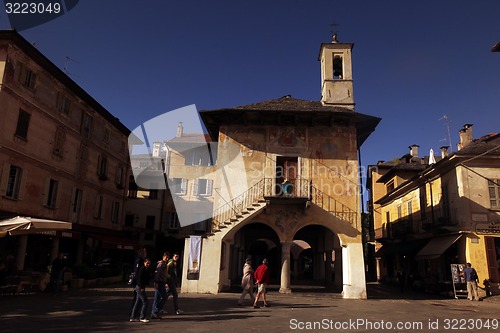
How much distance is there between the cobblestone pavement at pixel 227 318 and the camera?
8.17m

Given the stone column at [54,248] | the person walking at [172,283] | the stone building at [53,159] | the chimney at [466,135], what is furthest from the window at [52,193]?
the chimney at [466,135]

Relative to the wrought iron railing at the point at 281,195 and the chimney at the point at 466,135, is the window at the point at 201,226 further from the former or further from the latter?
the chimney at the point at 466,135

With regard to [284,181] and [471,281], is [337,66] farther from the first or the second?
[471,281]

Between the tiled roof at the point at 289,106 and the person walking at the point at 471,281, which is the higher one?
the tiled roof at the point at 289,106

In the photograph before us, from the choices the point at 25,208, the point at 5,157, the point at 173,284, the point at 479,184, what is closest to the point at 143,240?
the point at 25,208

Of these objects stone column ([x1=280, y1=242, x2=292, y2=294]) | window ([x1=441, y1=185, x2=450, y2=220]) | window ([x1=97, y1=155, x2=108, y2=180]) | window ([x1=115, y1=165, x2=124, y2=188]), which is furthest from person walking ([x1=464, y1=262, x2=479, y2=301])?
window ([x1=115, y1=165, x2=124, y2=188])

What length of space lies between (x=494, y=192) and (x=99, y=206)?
24366mm

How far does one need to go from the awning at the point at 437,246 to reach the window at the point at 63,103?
2234 cm

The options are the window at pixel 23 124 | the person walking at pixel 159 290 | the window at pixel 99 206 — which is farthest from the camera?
the window at pixel 99 206

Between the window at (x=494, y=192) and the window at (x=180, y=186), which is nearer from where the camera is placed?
the window at (x=494, y=192)

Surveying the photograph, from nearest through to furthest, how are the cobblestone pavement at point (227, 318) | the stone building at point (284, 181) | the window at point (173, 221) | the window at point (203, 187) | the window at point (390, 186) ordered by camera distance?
1. the cobblestone pavement at point (227, 318)
2. the stone building at point (284, 181)
3. the window at point (390, 186)
4. the window at point (203, 187)
5. the window at point (173, 221)

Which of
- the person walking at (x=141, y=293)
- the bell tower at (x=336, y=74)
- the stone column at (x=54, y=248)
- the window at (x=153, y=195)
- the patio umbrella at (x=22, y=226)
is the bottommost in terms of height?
the person walking at (x=141, y=293)

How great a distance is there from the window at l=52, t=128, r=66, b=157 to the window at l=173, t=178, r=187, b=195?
12513 millimetres

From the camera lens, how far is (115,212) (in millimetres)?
28672
